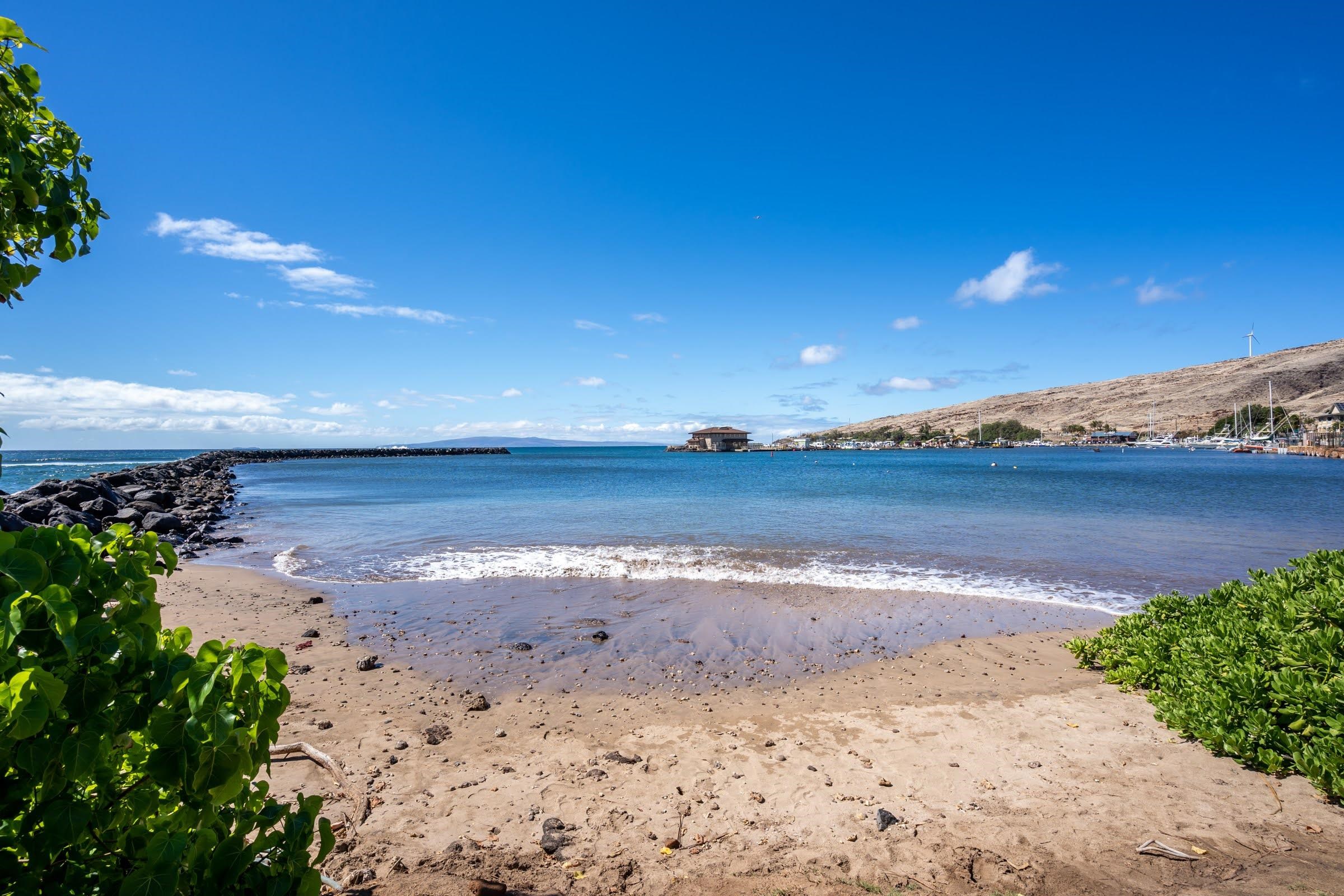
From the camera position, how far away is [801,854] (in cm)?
453

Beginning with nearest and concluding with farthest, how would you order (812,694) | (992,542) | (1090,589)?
(812,694) < (1090,589) < (992,542)

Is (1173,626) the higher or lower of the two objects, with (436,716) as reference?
higher

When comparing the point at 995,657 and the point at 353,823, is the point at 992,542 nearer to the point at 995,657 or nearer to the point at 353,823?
the point at 995,657

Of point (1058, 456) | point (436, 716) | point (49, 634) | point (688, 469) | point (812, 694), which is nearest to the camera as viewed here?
point (49, 634)

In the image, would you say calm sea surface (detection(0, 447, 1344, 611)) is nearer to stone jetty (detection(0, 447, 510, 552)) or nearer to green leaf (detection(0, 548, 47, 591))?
stone jetty (detection(0, 447, 510, 552))

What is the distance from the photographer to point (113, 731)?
1736 mm

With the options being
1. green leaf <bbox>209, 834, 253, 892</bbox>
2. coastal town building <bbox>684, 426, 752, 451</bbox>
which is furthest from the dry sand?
coastal town building <bbox>684, 426, 752, 451</bbox>

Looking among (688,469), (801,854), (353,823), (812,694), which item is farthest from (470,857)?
(688,469)

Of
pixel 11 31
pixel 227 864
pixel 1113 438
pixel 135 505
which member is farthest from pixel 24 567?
pixel 1113 438

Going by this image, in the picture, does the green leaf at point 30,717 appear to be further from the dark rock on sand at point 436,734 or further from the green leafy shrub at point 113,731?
the dark rock on sand at point 436,734

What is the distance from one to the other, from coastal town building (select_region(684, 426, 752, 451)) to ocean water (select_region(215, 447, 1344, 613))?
114263 mm

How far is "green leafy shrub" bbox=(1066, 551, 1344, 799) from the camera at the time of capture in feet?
15.8

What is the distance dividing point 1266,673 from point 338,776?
817 centimetres

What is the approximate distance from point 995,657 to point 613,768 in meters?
6.41
